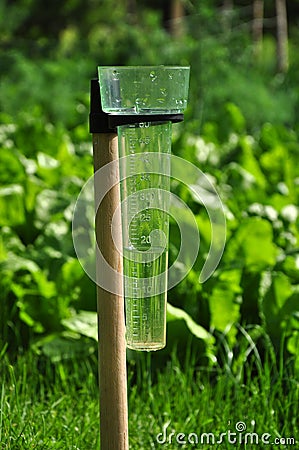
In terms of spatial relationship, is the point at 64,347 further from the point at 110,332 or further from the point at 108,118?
the point at 108,118

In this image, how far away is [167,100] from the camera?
2.03 meters

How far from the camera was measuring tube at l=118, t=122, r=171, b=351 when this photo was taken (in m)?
2.05

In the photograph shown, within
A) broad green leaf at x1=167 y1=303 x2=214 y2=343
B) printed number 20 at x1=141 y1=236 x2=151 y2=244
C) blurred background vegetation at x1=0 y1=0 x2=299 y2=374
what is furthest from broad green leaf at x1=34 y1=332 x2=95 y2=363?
printed number 20 at x1=141 y1=236 x2=151 y2=244

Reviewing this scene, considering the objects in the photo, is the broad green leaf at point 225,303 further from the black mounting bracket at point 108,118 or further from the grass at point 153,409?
the black mounting bracket at point 108,118

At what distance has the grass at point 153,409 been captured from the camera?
2617 millimetres

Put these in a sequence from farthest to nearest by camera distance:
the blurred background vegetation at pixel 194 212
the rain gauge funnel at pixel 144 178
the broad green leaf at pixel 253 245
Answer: the broad green leaf at pixel 253 245 < the blurred background vegetation at pixel 194 212 < the rain gauge funnel at pixel 144 178

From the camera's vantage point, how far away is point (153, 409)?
3000mm

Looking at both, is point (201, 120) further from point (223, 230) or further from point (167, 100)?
point (167, 100)

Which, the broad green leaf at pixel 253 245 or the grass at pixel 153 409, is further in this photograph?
the broad green leaf at pixel 253 245

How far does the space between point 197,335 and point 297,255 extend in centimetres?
70

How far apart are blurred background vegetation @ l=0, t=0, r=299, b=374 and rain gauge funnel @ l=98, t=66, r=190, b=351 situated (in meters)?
1.04

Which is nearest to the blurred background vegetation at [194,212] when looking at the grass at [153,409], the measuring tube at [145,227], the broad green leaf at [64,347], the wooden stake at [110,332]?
the broad green leaf at [64,347]

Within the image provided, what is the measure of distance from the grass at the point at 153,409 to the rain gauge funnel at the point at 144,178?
0.59 meters

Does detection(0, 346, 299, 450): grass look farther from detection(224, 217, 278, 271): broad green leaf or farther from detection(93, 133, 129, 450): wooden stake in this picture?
detection(224, 217, 278, 271): broad green leaf
